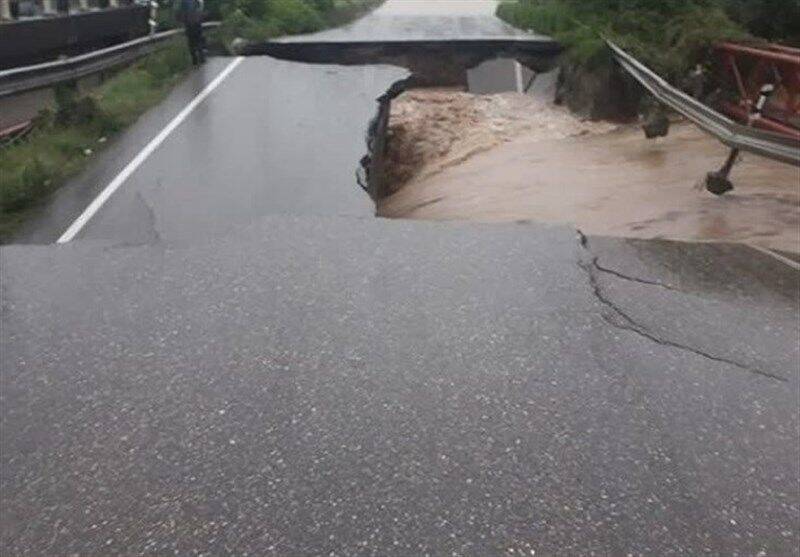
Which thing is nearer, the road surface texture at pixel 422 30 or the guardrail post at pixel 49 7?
the guardrail post at pixel 49 7

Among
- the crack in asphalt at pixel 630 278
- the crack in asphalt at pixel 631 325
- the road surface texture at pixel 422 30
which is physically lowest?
the road surface texture at pixel 422 30

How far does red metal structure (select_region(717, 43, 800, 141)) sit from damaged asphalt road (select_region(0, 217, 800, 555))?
5076 millimetres

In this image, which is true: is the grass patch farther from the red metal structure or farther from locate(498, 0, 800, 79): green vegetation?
the red metal structure

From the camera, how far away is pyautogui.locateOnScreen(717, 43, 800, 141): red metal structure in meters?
10.6

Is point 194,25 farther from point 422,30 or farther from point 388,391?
point 388,391

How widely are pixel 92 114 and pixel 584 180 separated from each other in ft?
22.1

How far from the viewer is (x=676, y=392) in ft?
14.6

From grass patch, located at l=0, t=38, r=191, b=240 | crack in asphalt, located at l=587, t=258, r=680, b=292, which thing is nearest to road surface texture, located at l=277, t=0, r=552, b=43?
grass patch, located at l=0, t=38, r=191, b=240

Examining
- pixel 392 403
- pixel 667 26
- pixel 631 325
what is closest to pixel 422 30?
pixel 667 26

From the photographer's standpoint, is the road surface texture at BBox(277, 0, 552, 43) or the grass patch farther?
the road surface texture at BBox(277, 0, 552, 43)

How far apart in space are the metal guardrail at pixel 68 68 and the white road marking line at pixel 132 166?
4.71 feet

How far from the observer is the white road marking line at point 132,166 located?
23.4 ft

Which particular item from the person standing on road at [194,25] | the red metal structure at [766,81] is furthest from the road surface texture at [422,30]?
the red metal structure at [766,81]

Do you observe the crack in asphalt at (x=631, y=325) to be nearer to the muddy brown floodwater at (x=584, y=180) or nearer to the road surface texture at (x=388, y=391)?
the road surface texture at (x=388, y=391)
